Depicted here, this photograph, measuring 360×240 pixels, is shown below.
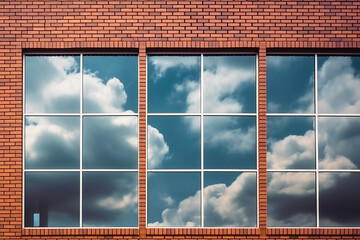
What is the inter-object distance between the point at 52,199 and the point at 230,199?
11.9ft

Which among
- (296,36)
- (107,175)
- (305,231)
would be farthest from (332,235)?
(107,175)

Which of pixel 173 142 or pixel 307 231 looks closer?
pixel 307 231

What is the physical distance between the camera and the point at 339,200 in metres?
9.98

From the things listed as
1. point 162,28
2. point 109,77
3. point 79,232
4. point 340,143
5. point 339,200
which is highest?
point 162,28

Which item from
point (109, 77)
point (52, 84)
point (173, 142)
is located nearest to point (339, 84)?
point (173, 142)

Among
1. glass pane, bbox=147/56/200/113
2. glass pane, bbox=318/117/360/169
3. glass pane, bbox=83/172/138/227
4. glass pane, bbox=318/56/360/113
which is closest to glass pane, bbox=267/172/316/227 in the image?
glass pane, bbox=318/117/360/169

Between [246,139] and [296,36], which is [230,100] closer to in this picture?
[246,139]

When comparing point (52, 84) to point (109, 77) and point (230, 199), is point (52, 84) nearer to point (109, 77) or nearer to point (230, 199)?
point (109, 77)

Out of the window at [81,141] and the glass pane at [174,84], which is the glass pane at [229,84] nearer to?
the glass pane at [174,84]

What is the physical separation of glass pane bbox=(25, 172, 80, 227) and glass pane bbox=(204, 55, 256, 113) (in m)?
3.20

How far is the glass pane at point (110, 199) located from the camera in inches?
390

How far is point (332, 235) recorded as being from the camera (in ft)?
31.9

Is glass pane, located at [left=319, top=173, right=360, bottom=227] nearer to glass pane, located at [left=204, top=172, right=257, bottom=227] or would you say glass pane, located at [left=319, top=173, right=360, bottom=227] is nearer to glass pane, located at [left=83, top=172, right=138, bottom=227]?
glass pane, located at [left=204, top=172, right=257, bottom=227]

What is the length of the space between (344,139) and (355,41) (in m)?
2.00
